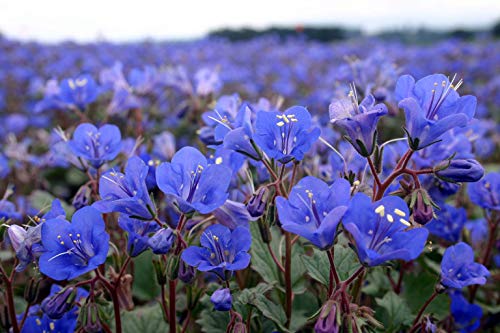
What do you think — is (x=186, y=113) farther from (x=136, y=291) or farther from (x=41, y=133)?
(x=41, y=133)

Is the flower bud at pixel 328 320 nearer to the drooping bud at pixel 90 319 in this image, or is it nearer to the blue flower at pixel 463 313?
the drooping bud at pixel 90 319

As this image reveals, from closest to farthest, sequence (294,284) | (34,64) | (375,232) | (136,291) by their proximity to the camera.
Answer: (375,232) < (294,284) < (136,291) < (34,64)

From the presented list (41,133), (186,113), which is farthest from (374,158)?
(41,133)

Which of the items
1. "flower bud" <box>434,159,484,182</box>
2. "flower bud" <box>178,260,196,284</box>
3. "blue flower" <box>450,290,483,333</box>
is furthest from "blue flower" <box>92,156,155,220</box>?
"blue flower" <box>450,290,483,333</box>

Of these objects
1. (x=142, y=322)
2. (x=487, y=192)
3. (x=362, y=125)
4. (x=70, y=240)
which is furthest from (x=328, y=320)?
(x=487, y=192)

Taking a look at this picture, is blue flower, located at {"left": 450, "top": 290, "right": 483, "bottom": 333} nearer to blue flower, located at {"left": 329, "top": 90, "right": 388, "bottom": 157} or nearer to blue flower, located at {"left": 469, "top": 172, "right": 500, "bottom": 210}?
blue flower, located at {"left": 469, "top": 172, "right": 500, "bottom": 210}

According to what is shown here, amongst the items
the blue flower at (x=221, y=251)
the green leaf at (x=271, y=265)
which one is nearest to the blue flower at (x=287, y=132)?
the blue flower at (x=221, y=251)
